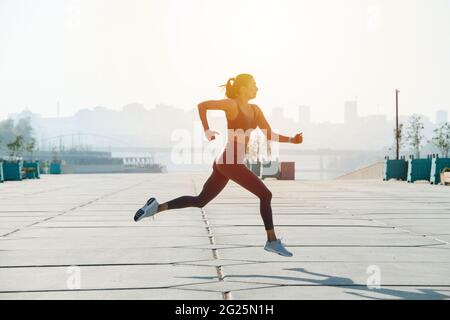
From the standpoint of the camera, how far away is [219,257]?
25.4ft

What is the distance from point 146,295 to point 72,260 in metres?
2.28

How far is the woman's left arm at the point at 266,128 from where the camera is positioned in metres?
7.61

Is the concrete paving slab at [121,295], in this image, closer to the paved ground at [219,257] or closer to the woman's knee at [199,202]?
the paved ground at [219,257]

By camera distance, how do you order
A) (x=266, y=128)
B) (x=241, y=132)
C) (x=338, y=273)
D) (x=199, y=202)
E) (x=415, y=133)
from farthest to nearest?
1. (x=415, y=133)
2. (x=199, y=202)
3. (x=266, y=128)
4. (x=241, y=132)
5. (x=338, y=273)

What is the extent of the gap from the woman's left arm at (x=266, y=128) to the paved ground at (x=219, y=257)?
4.08 ft

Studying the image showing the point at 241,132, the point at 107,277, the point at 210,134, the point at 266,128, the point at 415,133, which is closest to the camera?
the point at 107,277

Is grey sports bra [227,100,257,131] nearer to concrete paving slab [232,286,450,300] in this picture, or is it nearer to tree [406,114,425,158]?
concrete paving slab [232,286,450,300]

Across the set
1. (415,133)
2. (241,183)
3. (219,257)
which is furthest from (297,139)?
(415,133)

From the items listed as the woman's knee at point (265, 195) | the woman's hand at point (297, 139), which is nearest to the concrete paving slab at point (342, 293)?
the woman's knee at point (265, 195)

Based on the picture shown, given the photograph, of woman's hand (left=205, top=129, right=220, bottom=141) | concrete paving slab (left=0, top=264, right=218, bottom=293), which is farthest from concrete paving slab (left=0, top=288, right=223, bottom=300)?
woman's hand (left=205, top=129, right=220, bottom=141)

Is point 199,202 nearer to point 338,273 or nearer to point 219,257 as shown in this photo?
point 219,257

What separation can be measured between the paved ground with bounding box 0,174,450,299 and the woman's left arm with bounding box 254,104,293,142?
1.24 m

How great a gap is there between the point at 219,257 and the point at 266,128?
1434 millimetres

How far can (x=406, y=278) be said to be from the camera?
6.34m
